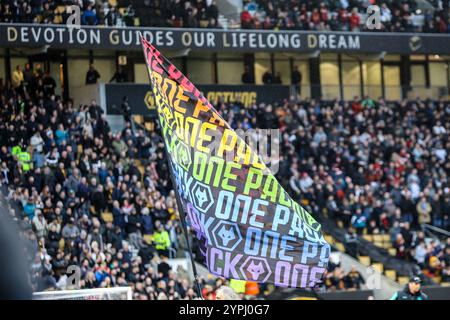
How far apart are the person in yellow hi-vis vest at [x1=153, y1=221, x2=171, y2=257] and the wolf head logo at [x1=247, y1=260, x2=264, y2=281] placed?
1525 cm

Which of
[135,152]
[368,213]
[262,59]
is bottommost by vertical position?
[368,213]

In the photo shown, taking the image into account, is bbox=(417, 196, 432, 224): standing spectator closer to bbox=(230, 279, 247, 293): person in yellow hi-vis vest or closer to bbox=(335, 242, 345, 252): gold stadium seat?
bbox=(335, 242, 345, 252): gold stadium seat

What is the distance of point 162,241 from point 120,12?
1063cm

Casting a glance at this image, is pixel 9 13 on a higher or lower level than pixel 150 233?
higher

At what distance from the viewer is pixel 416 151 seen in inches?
1358

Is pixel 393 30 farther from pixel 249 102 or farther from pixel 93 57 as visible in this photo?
pixel 93 57

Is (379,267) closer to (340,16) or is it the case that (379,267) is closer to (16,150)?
(16,150)

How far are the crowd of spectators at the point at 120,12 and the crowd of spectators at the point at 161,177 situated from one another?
68.8 inches

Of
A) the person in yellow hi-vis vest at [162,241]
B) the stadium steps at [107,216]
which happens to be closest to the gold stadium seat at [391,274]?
the person in yellow hi-vis vest at [162,241]

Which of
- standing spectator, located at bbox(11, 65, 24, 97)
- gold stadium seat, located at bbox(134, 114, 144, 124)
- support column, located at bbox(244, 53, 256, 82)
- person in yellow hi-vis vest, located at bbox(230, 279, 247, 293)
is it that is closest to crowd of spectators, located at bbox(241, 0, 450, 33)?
support column, located at bbox(244, 53, 256, 82)

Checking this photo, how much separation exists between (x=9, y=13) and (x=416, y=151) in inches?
495

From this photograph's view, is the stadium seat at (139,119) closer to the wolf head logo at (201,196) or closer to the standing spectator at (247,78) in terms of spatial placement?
the standing spectator at (247,78)

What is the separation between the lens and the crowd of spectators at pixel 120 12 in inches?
1261
